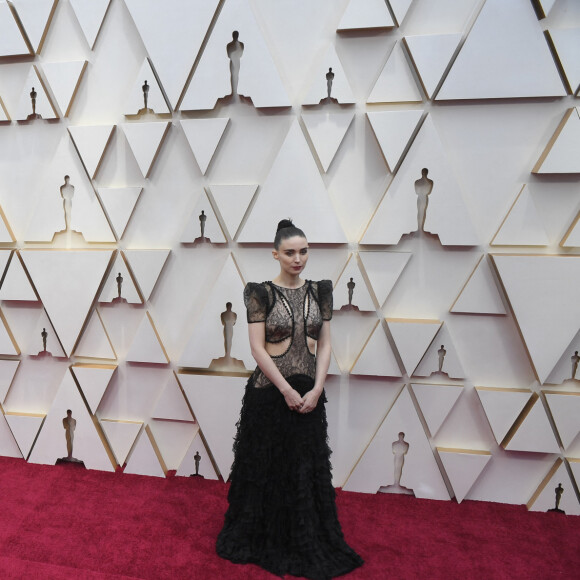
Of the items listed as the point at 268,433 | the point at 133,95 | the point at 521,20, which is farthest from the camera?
the point at 133,95

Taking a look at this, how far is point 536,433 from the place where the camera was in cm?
206

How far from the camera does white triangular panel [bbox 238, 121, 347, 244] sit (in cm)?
211

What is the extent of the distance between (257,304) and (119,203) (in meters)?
1.12

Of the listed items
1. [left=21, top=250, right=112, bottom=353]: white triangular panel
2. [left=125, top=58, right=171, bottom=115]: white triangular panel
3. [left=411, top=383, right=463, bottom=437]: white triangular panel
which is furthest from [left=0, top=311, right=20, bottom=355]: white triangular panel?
[left=411, top=383, right=463, bottom=437]: white triangular panel

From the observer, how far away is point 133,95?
7.32ft

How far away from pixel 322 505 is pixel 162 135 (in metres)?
1.82

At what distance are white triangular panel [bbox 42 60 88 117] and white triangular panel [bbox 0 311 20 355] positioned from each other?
1.19 meters

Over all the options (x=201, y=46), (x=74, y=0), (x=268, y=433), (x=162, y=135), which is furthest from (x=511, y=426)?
(x=74, y=0)

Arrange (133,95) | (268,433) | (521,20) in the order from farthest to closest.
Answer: (133,95) → (521,20) → (268,433)

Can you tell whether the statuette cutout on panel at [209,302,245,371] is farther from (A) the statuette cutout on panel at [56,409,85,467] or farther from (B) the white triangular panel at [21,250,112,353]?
(A) the statuette cutout on panel at [56,409,85,467]

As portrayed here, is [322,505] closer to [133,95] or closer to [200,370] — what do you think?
[200,370]

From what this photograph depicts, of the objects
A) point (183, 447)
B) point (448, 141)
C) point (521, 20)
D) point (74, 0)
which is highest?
point (74, 0)

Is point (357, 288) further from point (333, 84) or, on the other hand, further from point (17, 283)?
point (17, 283)

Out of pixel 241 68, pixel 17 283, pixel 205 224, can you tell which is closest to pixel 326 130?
pixel 241 68
